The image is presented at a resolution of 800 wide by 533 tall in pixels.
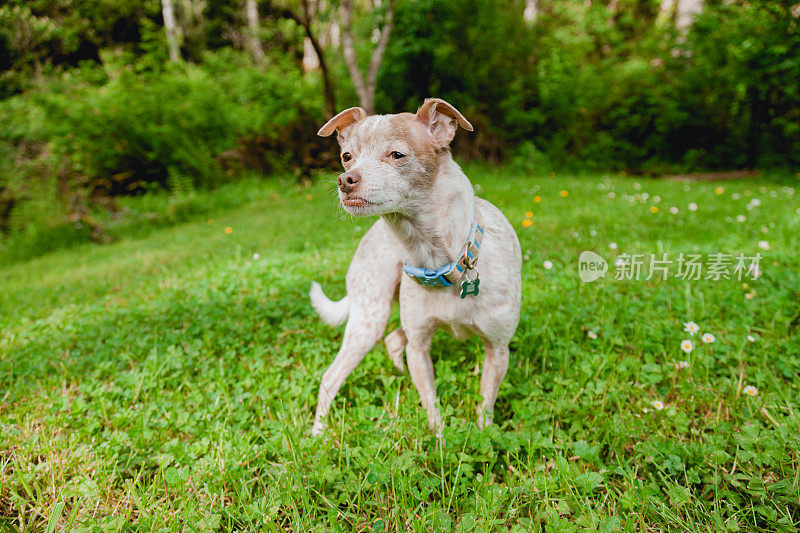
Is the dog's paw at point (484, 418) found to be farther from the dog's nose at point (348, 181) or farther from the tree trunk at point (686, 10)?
the tree trunk at point (686, 10)

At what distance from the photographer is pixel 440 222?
209 cm

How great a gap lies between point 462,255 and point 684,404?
1.58 m

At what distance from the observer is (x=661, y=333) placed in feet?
10.1

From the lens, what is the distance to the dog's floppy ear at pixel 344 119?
2.27 m

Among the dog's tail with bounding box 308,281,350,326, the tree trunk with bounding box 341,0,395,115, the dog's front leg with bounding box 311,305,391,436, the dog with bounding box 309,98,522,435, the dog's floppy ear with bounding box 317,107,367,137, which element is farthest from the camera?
the tree trunk with bounding box 341,0,395,115

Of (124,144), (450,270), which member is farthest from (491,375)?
(124,144)

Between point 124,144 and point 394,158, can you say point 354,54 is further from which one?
point 394,158

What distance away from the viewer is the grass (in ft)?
6.20

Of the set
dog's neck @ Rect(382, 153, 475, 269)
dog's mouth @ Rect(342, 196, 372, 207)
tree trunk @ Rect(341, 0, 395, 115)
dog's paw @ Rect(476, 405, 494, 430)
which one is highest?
tree trunk @ Rect(341, 0, 395, 115)

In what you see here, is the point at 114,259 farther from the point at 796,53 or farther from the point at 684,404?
the point at 796,53

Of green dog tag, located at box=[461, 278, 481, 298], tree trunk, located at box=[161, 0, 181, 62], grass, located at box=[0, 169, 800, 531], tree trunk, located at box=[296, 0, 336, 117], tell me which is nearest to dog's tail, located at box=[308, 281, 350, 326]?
grass, located at box=[0, 169, 800, 531]

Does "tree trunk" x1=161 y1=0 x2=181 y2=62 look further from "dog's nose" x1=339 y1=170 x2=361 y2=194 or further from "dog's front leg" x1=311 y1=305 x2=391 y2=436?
"dog's nose" x1=339 y1=170 x2=361 y2=194

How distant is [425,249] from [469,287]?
28cm

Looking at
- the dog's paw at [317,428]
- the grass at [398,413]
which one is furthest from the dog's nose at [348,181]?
the dog's paw at [317,428]
